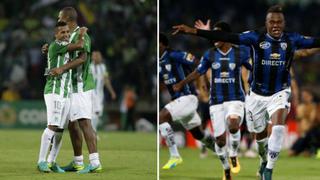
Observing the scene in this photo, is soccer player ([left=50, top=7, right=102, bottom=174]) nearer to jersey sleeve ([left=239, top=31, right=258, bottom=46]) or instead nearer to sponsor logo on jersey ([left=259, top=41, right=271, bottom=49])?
jersey sleeve ([left=239, top=31, right=258, bottom=46])

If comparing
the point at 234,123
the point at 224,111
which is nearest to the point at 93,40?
the point at 224,111

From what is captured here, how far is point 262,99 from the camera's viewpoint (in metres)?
11.3

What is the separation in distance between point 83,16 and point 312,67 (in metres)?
9.42

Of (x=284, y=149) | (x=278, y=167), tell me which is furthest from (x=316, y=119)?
(x=278, y=167)

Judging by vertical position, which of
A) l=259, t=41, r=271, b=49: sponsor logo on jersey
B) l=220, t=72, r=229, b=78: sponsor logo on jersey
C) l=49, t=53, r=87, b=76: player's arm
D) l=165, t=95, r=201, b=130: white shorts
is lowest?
l=165, t=95, r=201, b=130: white shorts

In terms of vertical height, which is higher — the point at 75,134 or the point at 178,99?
the point at 178,99

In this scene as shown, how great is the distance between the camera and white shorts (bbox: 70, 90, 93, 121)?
1181 cm

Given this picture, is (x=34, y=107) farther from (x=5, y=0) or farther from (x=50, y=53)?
(x=50, y=53)

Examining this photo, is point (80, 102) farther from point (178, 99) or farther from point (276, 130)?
point (178, 99)

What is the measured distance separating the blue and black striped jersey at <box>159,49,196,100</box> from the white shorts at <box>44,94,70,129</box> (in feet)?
10.5

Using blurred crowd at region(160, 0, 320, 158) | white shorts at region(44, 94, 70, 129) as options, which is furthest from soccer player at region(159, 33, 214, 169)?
blurred crowd at region(160, 0, 320, 158)

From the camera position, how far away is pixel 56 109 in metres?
11.7

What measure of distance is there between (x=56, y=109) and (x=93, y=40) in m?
18.9

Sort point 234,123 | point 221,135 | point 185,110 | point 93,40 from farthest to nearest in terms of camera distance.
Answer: point 93,40 → point 185,110 → point 234,123 → point 221,135
